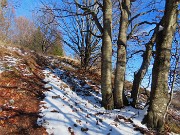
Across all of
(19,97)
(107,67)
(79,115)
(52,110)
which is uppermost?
(107,67)

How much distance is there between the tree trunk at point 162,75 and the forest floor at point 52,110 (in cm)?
35

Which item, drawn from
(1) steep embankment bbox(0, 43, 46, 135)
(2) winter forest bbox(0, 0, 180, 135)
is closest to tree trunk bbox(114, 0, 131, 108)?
(2) winter forest bbox(0, 0, 180, 135)

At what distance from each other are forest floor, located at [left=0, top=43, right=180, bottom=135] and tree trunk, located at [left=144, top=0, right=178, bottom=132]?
0.35 metres

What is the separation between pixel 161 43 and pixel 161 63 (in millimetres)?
540

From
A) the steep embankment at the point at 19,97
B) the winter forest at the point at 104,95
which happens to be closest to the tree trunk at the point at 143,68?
the winter forest at the point at 104,95

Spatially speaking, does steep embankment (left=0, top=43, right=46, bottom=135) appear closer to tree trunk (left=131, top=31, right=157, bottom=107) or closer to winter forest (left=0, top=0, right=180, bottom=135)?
winter forest (left=0, top=0, right=180, bottom=135)

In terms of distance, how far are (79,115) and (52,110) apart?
0.72m

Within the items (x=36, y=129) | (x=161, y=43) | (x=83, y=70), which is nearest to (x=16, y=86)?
(x=36, y=129)

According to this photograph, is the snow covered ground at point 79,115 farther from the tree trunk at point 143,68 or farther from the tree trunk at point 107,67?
the tree trunk at point 143,68

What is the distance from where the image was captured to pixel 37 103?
5137 mm

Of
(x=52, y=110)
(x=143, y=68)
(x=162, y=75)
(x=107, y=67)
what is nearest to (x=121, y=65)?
(x=107, y=67)

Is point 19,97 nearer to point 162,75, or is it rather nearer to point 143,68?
point 162,75

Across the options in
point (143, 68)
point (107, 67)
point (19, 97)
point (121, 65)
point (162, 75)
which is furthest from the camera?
point (143, 68)

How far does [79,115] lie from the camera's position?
16.5ft
